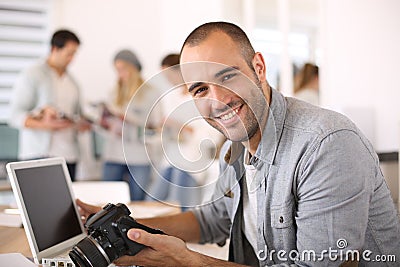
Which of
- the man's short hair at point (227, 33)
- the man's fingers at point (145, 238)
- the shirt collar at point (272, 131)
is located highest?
the man's short hair at point (227, 33)

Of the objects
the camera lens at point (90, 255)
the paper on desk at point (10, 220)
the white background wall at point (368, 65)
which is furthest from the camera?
the white background wall at point (368, 65)

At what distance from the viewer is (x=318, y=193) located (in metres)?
1.03

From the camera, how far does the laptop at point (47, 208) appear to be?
106cm

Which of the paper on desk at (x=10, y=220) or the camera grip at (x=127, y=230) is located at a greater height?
the camera grip at (x=127, y=230)

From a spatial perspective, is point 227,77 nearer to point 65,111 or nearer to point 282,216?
point 282,216

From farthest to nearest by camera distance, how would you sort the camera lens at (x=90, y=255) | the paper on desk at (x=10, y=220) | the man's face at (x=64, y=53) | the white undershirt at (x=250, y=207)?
the man's face at (x=64, y=53)
the paper on desk at (x=10, y=220)
the white undershirt at (x=250, y=207)
the camera lens at (x=90, y=255)

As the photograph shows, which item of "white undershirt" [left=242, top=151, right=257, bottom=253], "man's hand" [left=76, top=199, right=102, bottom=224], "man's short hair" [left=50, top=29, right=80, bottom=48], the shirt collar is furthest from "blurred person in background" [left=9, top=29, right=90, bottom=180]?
the shirt collar

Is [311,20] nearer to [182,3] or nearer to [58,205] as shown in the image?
[182,3]

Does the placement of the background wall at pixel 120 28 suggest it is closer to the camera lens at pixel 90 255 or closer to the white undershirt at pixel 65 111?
the white undershirt at pixel 65 111

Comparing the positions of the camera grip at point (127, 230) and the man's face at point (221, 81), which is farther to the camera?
the man's face at point (221, 81)

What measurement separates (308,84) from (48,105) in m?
1.25

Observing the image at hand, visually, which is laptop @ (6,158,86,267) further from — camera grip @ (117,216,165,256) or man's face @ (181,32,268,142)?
man's face @ (181,32,268,142)

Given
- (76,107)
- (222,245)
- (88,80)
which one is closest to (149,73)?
(88,80)

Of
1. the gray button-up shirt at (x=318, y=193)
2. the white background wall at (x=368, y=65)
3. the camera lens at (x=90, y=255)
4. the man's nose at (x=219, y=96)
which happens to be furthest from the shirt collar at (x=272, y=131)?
the white background wall at (x=368, y=65)
